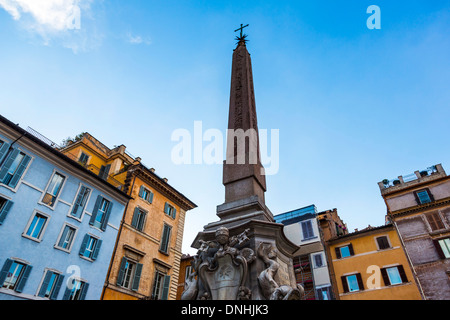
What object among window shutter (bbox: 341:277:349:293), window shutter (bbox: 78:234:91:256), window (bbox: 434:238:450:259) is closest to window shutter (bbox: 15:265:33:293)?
window shutter (bbox: 78:234:91:256)

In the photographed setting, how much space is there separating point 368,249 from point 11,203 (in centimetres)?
2295

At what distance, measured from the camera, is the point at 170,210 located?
2092 cm

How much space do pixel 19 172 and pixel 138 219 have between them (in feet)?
23.2

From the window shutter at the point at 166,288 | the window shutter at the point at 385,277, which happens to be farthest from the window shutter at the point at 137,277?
the window shutter at the point at 385,277

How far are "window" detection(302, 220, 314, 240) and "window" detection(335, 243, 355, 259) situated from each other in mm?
2321

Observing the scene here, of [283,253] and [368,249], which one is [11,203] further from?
[368,249]

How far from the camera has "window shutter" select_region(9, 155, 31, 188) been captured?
12906 millimetres

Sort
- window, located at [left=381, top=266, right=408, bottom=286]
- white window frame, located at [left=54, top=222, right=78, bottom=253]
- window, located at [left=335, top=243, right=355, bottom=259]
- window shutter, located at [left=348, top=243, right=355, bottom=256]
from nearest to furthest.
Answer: white window frame, located at [left=54, top=222, right=78, bottom=253] < window, located at [left=381, top=266, right=408, bottom=286] < window shutter, located at [left=348, top=243, right=355, bottom=256] < window, located at [left=335, top=243, right=355, bottom=259]

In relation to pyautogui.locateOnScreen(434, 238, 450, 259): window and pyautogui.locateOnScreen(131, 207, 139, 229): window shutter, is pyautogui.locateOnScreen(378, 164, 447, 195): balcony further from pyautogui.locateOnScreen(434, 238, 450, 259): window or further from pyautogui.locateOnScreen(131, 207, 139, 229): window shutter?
pyautogui.locateOnScreen(131, 207, 139, 229): window shutter

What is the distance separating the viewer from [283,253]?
4.39 m

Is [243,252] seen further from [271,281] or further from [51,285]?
[51,285]

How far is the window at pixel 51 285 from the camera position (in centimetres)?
1258

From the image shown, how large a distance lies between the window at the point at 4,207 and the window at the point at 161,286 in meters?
8.83
